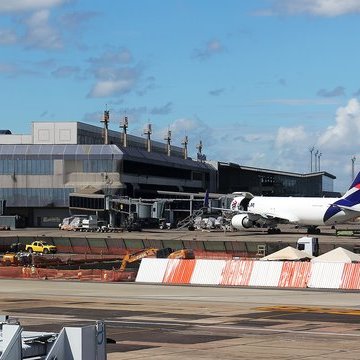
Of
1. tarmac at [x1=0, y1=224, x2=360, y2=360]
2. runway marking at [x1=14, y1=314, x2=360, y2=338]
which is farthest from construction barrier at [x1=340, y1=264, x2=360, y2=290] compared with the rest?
runway marking at [x1=14, y1=314, x2=360, y2=338]

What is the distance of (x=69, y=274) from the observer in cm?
5328

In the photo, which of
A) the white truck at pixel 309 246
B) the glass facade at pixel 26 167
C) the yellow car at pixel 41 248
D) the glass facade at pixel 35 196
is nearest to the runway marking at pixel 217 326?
the white truck at pixel 309 246

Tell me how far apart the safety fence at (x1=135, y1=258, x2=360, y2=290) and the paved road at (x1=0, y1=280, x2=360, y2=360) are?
2.34 m

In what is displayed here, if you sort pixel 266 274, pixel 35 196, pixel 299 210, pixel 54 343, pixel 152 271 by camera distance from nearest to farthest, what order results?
pixel 54 343, pixel 266 274, pixel 152 271, pixel 299 210, pixel 35 196

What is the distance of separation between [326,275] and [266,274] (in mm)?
3362

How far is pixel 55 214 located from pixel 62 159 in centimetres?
866

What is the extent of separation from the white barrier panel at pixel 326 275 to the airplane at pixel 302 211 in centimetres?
5743

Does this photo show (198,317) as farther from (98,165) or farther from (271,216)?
(98,165)

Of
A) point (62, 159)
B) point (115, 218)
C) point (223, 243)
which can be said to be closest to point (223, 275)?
point (223, 243)

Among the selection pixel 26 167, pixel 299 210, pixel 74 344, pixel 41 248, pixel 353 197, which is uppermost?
pixel 26 167

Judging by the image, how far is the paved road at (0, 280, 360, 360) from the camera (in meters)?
23.1

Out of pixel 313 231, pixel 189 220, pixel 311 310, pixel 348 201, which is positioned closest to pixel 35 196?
pixel 189 220

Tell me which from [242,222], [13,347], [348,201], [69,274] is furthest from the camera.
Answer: [242,222]

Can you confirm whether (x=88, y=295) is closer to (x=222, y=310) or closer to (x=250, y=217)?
(x=222, y=310)
